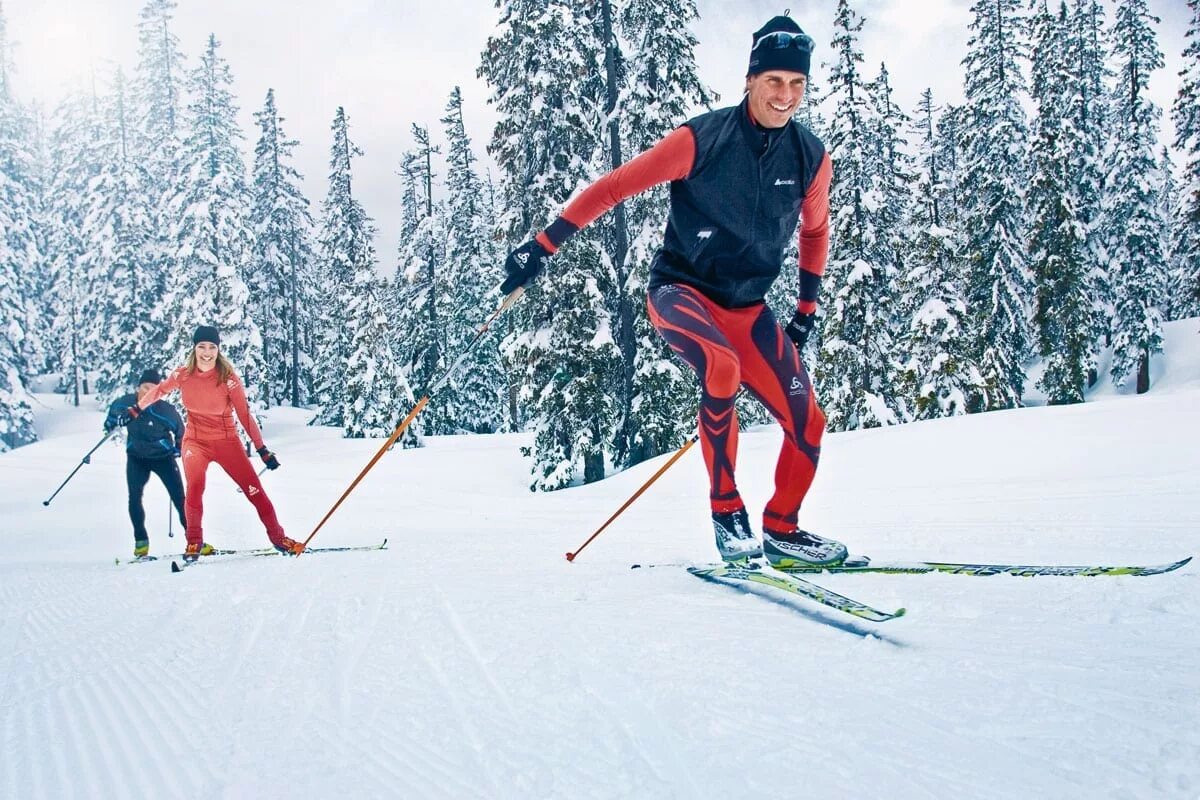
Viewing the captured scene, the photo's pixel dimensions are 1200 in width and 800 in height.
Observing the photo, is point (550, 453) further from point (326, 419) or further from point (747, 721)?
point (326, 419)

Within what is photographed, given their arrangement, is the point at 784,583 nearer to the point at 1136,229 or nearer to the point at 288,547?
the point at 288,547

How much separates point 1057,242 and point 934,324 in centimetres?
957

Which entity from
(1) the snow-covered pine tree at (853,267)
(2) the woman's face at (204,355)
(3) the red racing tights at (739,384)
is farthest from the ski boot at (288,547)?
(1) the snow-covered pine tree at (853,267)

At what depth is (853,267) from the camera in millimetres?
23531

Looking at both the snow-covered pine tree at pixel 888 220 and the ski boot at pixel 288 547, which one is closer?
the ski boot at pixel 288 547

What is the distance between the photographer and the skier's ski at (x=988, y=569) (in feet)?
9.98

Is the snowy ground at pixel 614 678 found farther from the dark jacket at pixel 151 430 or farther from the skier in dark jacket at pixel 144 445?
the dark jacket at pixel 151 430

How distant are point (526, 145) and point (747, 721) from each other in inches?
746

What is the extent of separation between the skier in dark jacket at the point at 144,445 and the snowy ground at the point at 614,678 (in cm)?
245

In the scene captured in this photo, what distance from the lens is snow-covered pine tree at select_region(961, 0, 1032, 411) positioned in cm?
2967

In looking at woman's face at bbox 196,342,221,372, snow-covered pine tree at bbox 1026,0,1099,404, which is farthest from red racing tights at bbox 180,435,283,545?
snow-covered pine tree at bbox 1026,0,1099,404

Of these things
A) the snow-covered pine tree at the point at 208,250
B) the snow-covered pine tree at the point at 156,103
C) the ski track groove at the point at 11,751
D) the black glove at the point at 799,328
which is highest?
the snow-covered pine tree at the point at 156,103

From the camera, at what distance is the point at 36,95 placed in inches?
2490

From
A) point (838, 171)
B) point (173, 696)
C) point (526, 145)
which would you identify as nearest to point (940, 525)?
point (173, 696)
